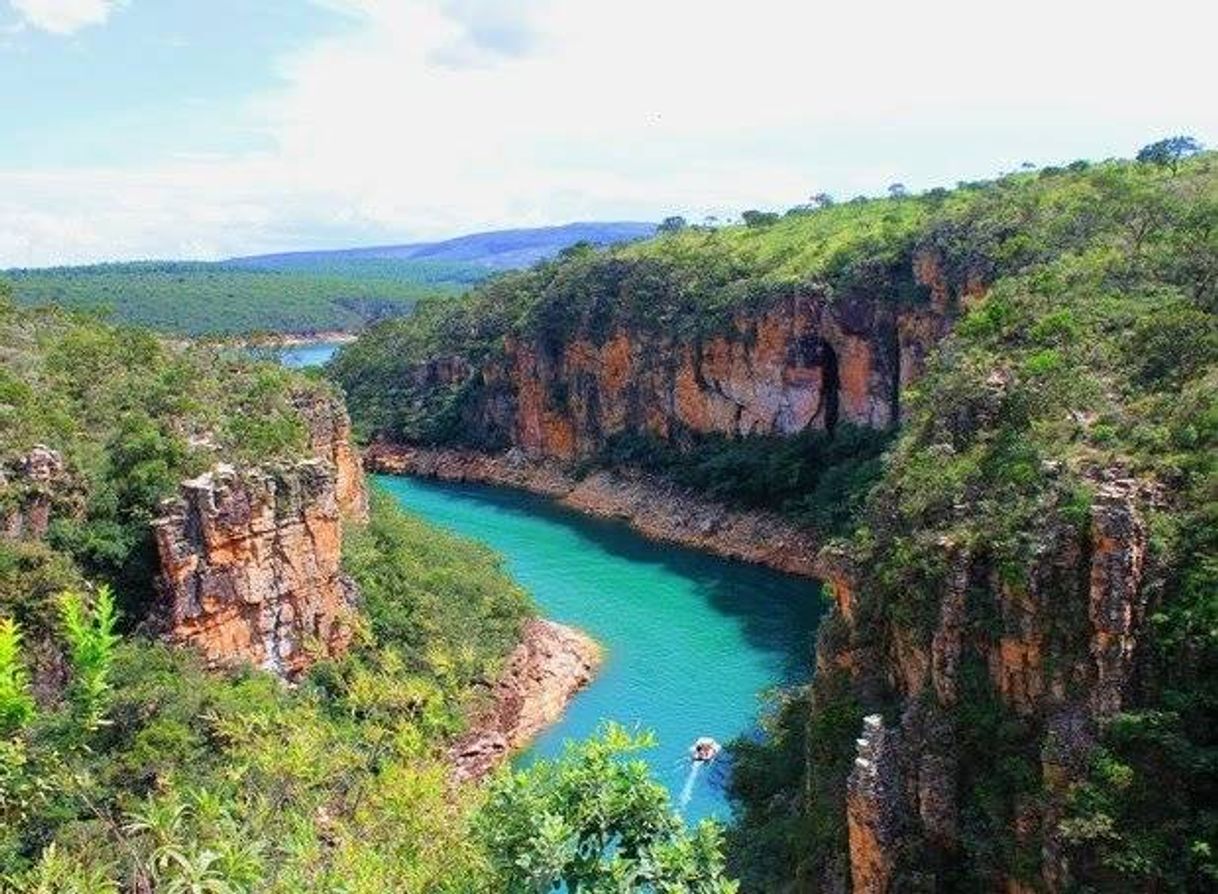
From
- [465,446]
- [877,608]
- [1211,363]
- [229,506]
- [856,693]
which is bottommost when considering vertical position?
[465,446]

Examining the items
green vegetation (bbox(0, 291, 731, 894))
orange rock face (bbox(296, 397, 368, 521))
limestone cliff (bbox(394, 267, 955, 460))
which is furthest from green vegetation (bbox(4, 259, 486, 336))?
green vegetation (bbox(0, 291, 731, 894))

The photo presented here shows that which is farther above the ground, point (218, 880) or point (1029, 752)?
point (218, 880)

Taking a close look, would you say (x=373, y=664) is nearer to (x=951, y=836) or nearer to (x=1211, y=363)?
(x=951, y=836)

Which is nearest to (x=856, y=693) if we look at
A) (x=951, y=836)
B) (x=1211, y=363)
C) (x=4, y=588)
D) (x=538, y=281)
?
(x=951, y=836)

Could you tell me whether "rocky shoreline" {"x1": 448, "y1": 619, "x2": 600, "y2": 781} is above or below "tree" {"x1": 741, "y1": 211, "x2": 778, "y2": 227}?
below

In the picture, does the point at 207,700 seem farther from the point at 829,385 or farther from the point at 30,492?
the point at 829,385

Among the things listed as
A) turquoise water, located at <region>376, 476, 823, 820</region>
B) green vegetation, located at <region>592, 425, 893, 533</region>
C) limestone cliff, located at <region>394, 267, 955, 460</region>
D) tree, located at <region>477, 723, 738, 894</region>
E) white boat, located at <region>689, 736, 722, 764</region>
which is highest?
tree, located at <region>477, 723, 738, 894</region>

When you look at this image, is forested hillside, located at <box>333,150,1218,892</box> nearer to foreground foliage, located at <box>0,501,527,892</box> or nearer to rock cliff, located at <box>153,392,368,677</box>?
foreground foliage, located at <box>0,501,527,892</box>

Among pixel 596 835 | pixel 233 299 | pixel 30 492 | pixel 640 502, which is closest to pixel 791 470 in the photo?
pixel 640 502
